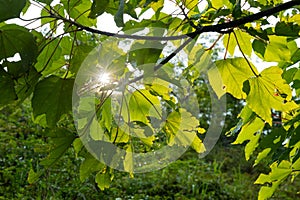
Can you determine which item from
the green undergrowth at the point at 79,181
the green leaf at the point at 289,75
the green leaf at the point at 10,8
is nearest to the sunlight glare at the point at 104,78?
the green leaf at the point at 10,8

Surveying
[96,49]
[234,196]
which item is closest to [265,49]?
[96,49]

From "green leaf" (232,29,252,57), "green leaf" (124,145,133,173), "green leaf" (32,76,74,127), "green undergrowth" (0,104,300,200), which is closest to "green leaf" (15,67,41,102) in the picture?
"green leaf" (32,76,74,127)

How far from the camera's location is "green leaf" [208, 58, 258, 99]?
0.60 meters

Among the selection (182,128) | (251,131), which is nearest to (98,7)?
(182,128)

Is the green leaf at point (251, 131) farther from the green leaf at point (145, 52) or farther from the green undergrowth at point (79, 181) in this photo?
the green undergrowth at point (79, 181)

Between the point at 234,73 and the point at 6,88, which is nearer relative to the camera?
the point at 6,88

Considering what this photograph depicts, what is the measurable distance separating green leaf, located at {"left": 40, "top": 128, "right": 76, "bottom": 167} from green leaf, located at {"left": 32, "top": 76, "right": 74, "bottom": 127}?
0.06m

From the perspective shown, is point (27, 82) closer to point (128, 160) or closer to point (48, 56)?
point (48, 56)

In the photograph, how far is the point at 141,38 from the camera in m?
0.48

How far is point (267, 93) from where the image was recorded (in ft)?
1.95

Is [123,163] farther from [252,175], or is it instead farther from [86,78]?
[252,175]

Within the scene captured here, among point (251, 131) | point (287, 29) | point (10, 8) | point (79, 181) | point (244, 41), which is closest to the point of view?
point (10, 8)

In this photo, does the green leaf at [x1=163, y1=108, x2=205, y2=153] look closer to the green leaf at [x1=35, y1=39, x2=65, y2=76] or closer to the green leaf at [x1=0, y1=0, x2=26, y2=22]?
the green leaf at [x1=35, y1=39, x2=65, y2=76]

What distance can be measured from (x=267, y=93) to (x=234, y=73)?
58 mm
